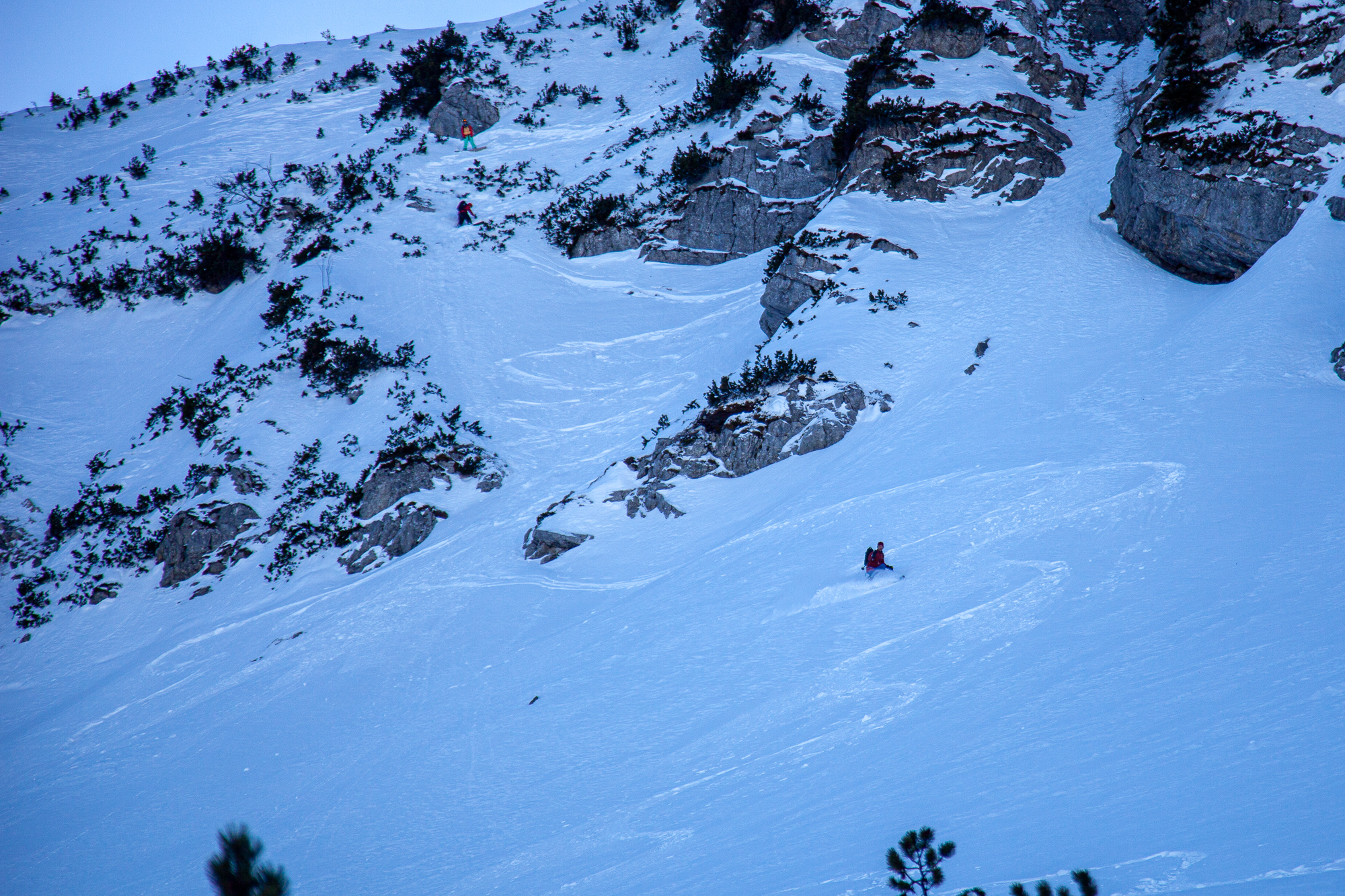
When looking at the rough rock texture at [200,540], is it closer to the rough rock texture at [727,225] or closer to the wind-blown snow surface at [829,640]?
the wind-blown snow surface at [829,640]

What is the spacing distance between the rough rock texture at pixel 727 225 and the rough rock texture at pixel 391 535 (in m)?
14.1

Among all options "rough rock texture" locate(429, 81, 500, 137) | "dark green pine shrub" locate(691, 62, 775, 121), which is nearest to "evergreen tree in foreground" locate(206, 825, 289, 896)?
"dark green pine shrub" locate(691, 62, 775, 121)

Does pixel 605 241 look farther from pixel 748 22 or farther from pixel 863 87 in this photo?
pixel 748 22

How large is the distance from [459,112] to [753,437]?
28.5m

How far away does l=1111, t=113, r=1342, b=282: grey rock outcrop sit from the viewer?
53.8 feet

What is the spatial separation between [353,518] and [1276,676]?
1834 cm

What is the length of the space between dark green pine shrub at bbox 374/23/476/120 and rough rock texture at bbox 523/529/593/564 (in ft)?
97.6

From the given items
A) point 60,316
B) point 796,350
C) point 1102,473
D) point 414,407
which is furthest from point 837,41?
point 60,316

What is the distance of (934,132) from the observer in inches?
966

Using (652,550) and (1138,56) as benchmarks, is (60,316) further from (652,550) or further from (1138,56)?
(1138,56)

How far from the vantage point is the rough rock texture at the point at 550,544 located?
14945 mm

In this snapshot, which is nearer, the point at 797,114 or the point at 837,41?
the point at 797,114

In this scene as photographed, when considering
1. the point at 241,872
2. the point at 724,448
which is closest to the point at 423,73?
the point at 724,448

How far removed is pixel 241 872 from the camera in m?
2.48
